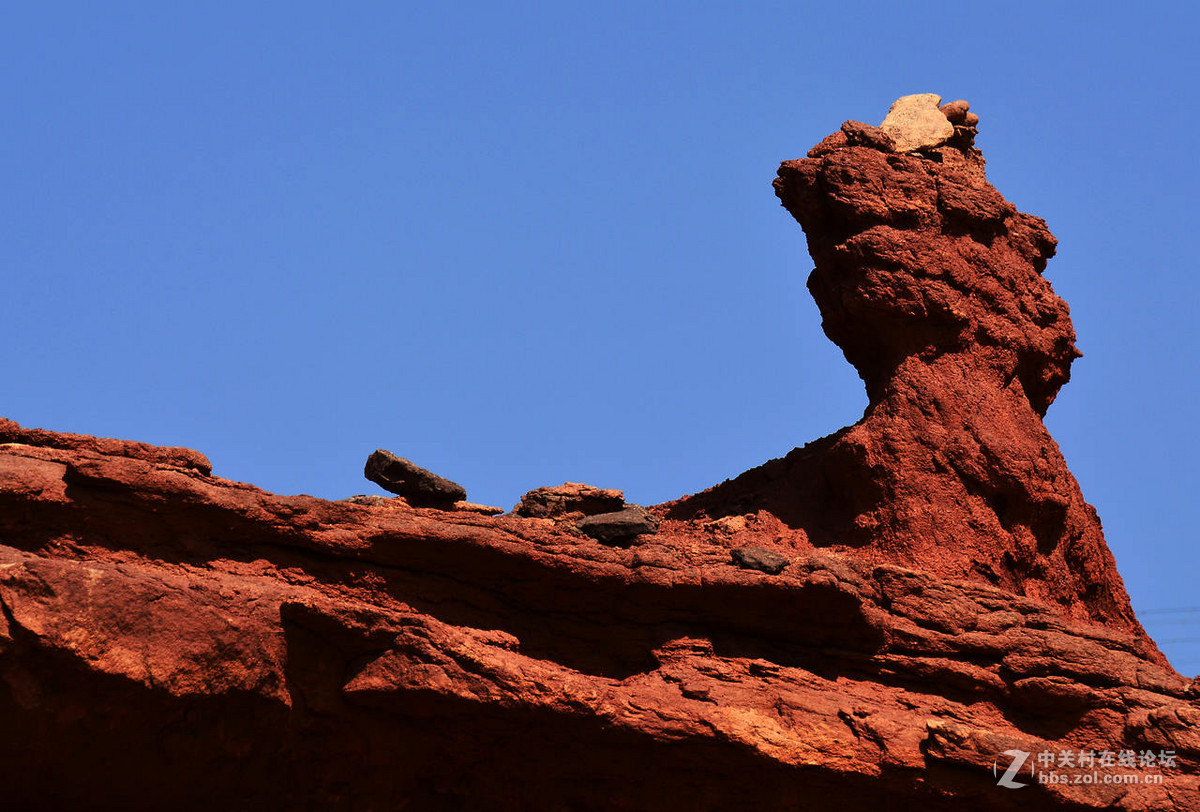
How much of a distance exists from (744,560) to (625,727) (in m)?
1.85

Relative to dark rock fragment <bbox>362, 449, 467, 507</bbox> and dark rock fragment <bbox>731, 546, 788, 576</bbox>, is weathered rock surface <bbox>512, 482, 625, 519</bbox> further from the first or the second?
dark rock fragment <bbox>731, 546, 788, 576</bbox>

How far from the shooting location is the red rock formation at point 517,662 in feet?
30.6

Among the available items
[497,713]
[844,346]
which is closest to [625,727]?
[497,713]

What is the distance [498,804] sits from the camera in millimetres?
10539

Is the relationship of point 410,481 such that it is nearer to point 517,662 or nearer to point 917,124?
point 517,662

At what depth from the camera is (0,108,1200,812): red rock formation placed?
30.6ft

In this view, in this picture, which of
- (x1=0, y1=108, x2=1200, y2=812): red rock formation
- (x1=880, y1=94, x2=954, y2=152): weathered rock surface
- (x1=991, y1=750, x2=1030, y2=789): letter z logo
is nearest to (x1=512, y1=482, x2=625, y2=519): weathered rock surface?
(x1=0, y1=108, x2=1200, y2=812): red rock formation

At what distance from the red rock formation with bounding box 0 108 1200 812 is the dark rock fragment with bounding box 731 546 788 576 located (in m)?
0.03

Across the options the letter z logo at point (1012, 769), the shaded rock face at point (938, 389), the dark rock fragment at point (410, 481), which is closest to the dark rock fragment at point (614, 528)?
the dark rock fragment at point (410, 481)

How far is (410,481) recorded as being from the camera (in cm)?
1273

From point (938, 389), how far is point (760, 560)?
359 cm

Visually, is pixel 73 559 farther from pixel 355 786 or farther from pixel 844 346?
pixel 844 346

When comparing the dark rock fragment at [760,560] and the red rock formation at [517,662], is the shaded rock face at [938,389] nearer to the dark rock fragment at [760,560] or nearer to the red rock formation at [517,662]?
the red rock formation at [517,662]

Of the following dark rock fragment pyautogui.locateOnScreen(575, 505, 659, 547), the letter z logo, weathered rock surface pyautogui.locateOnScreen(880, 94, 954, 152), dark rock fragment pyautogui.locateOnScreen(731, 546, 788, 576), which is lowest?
the letter z logo
